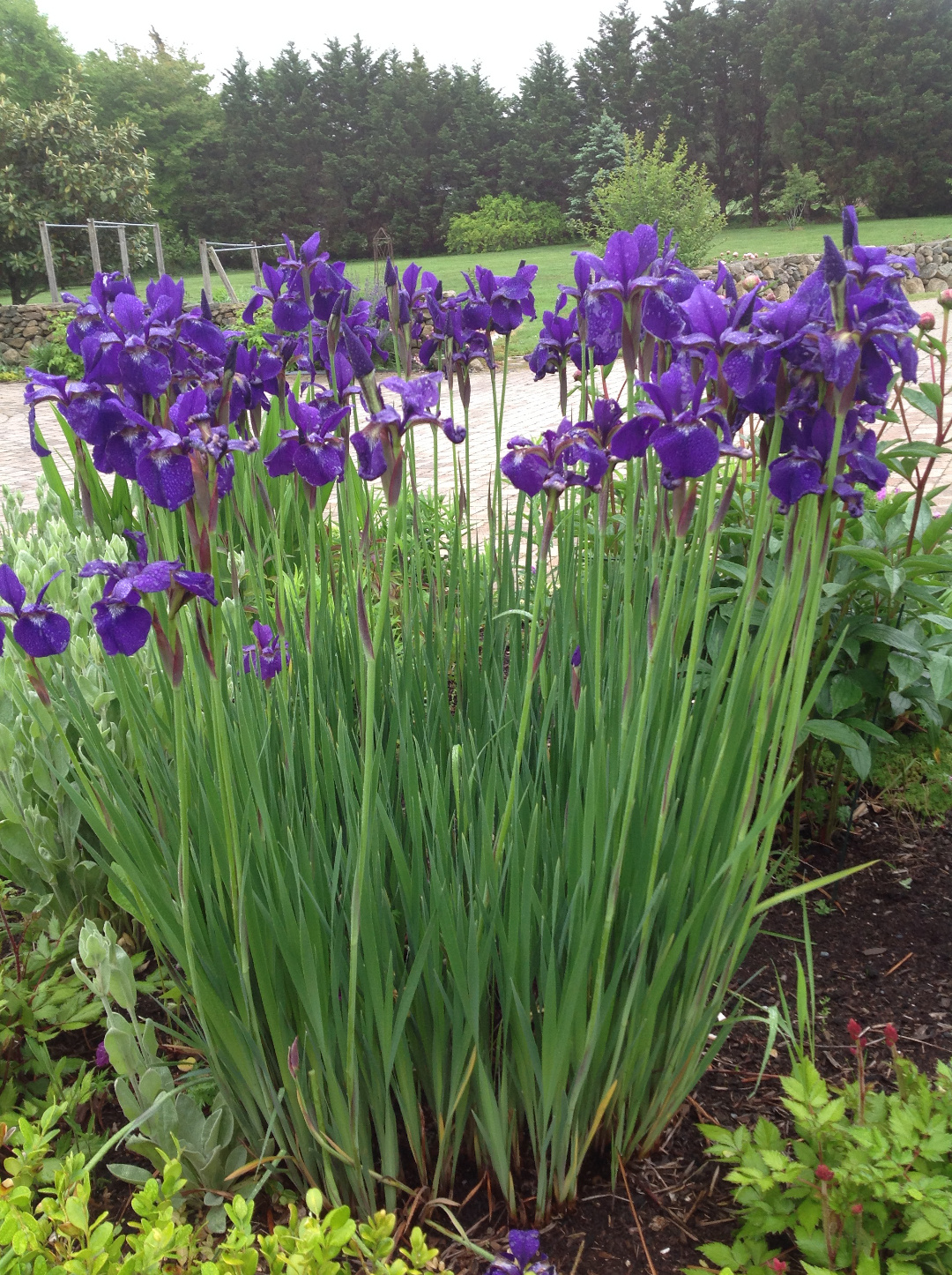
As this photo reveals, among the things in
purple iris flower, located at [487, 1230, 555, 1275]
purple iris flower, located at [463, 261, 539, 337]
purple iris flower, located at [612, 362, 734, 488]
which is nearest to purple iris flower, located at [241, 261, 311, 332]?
purple iris flower, located at [463, 261, 539, 337]

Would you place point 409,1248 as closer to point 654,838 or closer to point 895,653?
point 654,838

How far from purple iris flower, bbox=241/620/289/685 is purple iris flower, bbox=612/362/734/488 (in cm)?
67

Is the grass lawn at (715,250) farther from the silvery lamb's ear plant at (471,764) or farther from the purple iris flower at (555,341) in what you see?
the silvery lamb's ear plant at (471,764)

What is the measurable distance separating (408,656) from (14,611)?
2.13ft

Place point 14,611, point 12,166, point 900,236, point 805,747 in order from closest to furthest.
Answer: point 14,611, point 805,747, point 12,166, point 900,236

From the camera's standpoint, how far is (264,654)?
161cm

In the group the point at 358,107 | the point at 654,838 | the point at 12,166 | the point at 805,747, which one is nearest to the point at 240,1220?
the point at 654,838

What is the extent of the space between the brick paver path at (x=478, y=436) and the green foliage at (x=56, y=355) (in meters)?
0.80

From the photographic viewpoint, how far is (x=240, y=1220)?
1137 millimetres

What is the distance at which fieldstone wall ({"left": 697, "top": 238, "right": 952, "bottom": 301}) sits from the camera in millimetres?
17000

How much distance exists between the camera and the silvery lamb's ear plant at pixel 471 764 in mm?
1079

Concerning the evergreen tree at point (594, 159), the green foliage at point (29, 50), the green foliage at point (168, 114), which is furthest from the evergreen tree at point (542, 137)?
the green foliage at point (29, 50)

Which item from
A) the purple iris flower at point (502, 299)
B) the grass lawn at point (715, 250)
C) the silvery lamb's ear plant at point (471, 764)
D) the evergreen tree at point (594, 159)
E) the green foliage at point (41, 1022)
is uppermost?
the evergreen tree at point (594, 159)

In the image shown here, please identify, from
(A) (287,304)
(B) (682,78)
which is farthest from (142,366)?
(B) (682,78)
